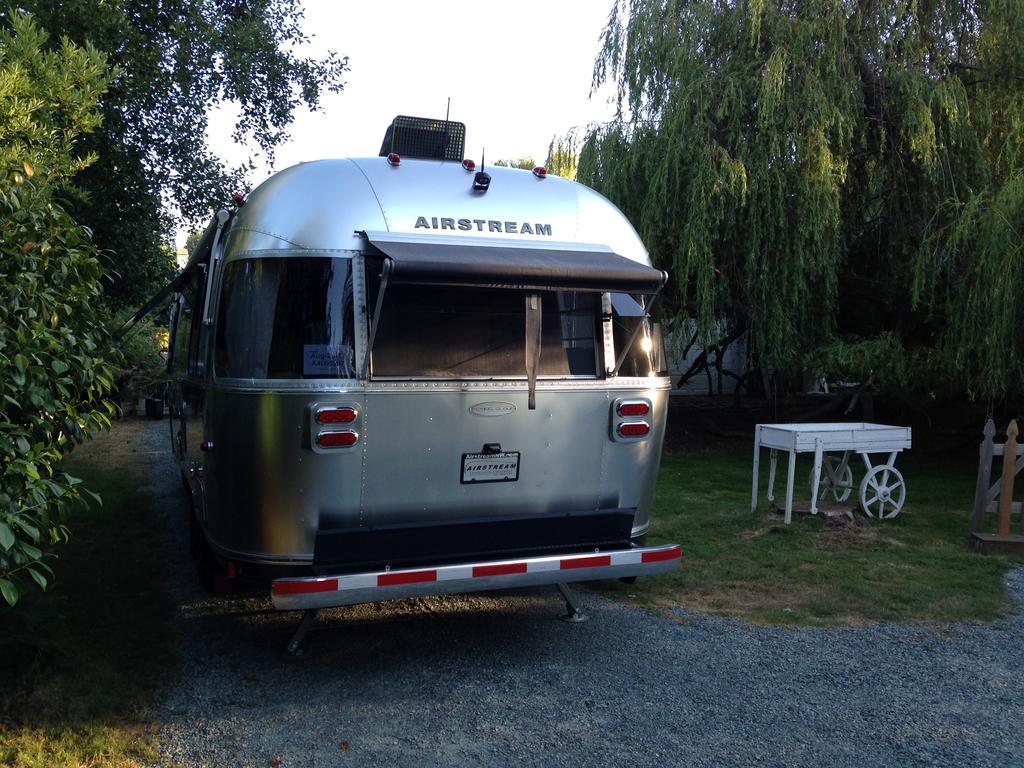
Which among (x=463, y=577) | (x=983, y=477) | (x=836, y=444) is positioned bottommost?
(x=463, y=577)

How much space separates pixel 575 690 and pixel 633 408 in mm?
1655

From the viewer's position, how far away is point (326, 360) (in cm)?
466

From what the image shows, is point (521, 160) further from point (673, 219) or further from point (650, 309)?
point (650, 309)

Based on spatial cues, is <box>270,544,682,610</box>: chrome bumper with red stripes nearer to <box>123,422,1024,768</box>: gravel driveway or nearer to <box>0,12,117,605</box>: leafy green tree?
<box>123,422,1024,768</box>: gravel driveway

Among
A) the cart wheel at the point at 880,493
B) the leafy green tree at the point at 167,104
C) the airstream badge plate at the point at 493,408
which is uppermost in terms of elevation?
the leafy green tree at the point at 167,104

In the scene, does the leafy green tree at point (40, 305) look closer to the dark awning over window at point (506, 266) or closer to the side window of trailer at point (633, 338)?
the dark awning over window at point (506, 266)

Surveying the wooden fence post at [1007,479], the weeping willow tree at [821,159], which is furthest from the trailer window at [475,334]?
the weeping willow tree at [821,159]

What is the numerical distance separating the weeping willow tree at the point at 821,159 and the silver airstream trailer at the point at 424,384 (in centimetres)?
682

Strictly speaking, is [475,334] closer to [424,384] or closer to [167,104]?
[424,384]

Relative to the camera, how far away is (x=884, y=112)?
1215 centimetres

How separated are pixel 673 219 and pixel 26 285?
9.69 meters

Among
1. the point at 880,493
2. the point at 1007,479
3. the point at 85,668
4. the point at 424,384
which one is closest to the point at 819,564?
the point at 1007,479

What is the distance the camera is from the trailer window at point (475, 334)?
4.90 m

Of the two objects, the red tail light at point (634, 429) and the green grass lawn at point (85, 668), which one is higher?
the red tail light at point (634, 429)
